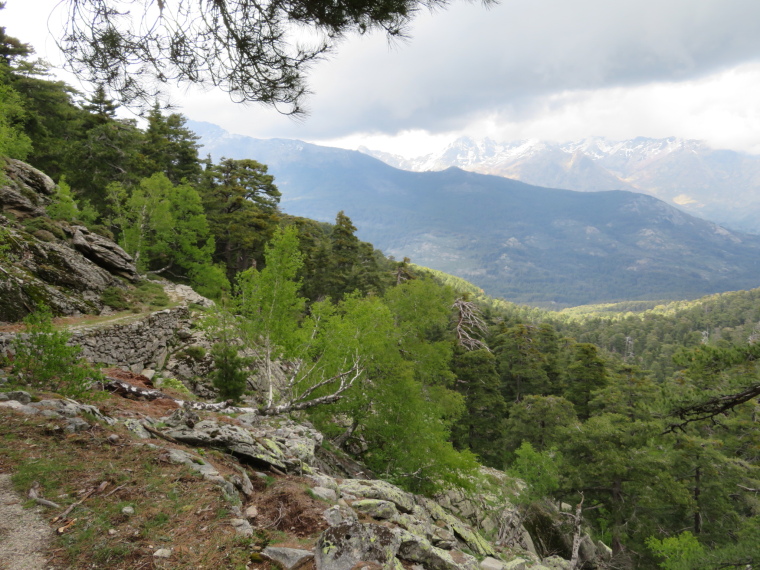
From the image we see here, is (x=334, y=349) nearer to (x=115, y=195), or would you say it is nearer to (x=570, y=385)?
(x=115, y=195)

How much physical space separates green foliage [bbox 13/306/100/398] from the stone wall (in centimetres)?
616

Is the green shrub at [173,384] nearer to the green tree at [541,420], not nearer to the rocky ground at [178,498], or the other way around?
the rocky ground at [178,498]

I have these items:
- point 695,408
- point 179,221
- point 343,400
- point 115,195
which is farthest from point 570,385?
point 115,195

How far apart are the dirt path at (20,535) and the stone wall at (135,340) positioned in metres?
10.3

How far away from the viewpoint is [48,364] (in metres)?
7.39

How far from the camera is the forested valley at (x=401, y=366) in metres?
14.6

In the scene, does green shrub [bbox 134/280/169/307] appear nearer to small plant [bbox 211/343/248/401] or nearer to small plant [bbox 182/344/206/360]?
small plant [bbox 182/344/206/360]

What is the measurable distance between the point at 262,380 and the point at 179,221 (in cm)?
1505

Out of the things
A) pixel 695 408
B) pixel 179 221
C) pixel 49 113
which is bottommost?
pixel 695 408

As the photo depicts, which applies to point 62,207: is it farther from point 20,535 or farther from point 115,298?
point 20,535

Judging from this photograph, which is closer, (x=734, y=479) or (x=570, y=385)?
(x=734, y=479)

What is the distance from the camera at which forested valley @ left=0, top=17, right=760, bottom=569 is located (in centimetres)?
1462

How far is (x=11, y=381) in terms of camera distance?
727 cm

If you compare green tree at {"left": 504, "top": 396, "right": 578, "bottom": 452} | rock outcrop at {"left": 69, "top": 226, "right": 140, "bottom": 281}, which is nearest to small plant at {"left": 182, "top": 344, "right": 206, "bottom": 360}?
rock outcrop at {"left": 69, "top": 226, "right": 140, "bottom": 281}
